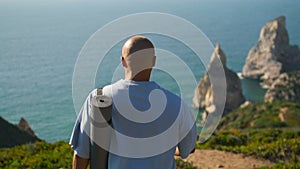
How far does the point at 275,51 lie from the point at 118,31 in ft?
385

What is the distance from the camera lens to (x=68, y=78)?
10438cm

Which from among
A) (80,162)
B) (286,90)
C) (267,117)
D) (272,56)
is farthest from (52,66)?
(80,162)

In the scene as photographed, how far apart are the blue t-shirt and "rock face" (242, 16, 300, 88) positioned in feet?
368

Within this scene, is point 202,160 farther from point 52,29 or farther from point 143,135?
point 52,29

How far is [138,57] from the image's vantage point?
3.34 m

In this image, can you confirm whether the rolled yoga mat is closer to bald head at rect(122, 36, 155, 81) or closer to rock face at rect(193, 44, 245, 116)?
bald head at rect(122, 36, 155, 81)

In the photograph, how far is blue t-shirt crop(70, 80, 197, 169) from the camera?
3.33 m

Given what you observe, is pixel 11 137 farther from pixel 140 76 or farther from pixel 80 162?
pixel 140 76

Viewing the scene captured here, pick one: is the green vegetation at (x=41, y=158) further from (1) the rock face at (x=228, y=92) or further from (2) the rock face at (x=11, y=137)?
(1) the rock face at (x=228, y=92)

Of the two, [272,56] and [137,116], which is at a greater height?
[137,116]

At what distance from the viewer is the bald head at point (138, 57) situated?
333 centimetres

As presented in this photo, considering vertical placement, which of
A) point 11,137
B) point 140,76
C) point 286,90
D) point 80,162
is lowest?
point 286,90

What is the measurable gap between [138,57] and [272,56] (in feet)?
387

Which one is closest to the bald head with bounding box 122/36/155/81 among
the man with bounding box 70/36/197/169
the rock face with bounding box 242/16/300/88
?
the man with bounding box 70/36/197/169
